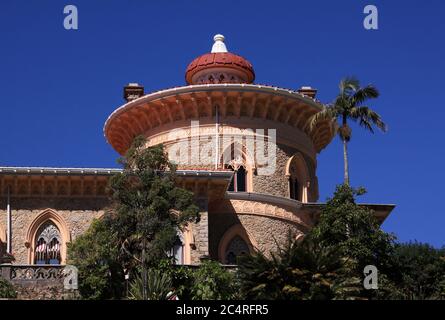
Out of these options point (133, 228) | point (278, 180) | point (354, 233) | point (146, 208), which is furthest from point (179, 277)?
point (278, 180)

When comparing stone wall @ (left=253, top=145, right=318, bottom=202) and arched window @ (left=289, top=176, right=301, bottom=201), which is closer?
stone wall @ (left=253, top=145, right=318, bottom=202)

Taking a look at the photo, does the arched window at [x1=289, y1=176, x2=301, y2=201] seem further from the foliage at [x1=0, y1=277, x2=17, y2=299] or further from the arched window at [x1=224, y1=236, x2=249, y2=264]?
the foliage at [x1=0, y1=277, x2=17, y2=299]

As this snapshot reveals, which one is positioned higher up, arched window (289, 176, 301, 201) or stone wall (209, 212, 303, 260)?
arched window (289, 176, 301, 201)

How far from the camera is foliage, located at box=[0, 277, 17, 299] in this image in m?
27.6

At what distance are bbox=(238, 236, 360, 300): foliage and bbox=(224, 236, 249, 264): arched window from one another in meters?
10.9

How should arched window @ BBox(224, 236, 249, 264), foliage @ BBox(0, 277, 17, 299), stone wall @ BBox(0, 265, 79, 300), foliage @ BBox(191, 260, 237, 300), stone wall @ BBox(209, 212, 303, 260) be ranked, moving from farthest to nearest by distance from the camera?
stone wall @ BBox(209, 212, 303, 260)
arched window @ BBox(224, 236, 249, 264)
stone wall @ BBox(0, 265, 79, 300)
foliage @ BBox(191, 260, 237, 300)
foliage @ BBox(0, 277, 17, 299)

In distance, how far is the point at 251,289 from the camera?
25.7 m

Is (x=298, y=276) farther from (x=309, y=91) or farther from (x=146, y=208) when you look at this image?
(x=309, y=91)

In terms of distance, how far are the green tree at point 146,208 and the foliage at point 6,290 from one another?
10.7ft

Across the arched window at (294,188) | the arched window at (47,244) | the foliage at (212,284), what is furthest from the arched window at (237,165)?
the foliage at (212,284)

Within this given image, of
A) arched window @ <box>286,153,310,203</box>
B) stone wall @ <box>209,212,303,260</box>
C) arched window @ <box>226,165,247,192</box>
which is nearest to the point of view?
stone wall @ <box>209,212,303,260</box>

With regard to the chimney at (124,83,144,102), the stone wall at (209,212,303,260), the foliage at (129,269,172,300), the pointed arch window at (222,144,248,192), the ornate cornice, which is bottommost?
the foliage at (129,269,172,300)

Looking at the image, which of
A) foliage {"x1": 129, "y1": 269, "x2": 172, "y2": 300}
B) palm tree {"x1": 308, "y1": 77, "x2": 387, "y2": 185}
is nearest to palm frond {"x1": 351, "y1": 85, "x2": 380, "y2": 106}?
palm tree {"x1": 308, "y1": 77, "x2": 387, "y2": 185}

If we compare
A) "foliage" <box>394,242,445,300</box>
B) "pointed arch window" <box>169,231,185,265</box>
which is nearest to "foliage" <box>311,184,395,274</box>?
"foliage" <box>394,242,445,300</box>
